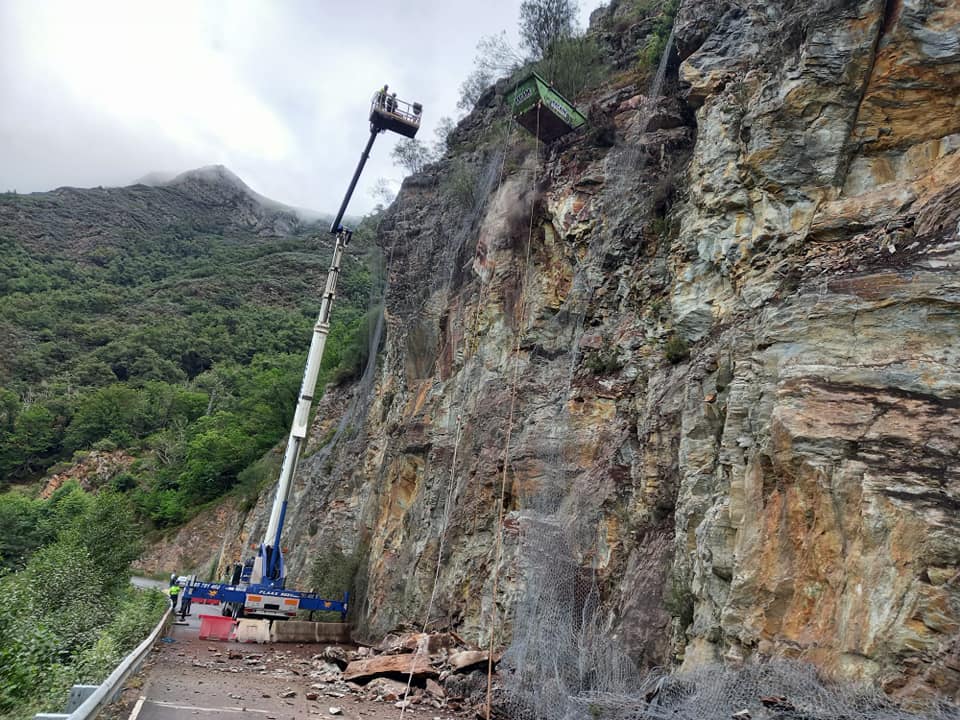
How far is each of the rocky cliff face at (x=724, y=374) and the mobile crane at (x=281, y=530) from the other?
2625 millimetres

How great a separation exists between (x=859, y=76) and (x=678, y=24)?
18.7 feet

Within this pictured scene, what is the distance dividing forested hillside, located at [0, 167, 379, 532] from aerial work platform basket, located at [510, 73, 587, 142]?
1373cm

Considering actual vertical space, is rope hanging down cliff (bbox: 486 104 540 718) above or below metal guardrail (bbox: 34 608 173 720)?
above

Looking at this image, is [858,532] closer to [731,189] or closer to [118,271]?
[731,189]

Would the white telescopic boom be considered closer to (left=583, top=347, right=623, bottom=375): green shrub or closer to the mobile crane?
the mobile crane

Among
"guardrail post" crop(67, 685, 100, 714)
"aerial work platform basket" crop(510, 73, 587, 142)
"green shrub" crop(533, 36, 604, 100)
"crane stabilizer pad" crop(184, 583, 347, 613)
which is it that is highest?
"green shrub" crop(533, 36, 604, 100)

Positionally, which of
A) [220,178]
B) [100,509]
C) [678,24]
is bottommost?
[100,509]

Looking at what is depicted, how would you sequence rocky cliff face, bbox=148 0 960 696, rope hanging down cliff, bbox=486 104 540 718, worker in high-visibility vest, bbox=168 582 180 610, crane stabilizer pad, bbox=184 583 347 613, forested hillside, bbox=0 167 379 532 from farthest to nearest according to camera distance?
forested hillside, bbox=0 167 379 532 < worker in high-visibility vest, bbox=168 582 180 610 < crane stabilizer pad, bbox=184 583 347 613 < rope hanging down cliff, bbox=486 104 540 718 < rocky cliff face, bbox=148 0 960 696

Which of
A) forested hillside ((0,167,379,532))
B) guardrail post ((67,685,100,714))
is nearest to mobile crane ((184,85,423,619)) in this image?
forested hillside ((0,167,379,532))

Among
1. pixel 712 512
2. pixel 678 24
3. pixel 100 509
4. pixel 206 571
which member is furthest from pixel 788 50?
pixel 206 571

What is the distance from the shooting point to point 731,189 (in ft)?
34.6

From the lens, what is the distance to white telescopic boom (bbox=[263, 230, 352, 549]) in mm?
17703

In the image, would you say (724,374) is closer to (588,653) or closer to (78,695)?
(588,653)

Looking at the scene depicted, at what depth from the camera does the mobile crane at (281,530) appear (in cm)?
1583
